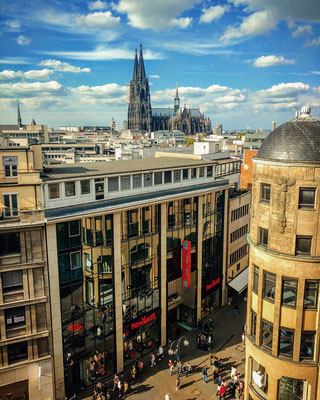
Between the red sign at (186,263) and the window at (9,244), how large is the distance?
1928 cm

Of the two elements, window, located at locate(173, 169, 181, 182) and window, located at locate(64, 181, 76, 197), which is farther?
window, located at locate(173, 169, 181, 182)

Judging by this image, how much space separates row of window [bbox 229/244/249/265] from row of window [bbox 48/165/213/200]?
14487 millimetres

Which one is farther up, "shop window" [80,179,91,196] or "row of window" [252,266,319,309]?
"shop window" [80,179,91,196]

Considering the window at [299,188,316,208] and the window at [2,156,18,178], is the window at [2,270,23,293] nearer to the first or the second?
the window at [2,156,18,178]

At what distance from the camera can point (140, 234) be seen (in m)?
34.9

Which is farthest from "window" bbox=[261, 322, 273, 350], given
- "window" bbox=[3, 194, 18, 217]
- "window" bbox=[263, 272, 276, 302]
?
"window" bbox=[3, 194, 18, 217]

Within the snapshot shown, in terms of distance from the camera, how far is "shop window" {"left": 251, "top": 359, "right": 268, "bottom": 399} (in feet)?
79.3

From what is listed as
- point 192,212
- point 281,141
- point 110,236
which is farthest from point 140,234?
point 281,141

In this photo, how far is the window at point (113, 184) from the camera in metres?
32.7

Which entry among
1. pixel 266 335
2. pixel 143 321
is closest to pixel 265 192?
pixel 266 335

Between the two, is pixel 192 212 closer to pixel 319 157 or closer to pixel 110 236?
pixel 110 236

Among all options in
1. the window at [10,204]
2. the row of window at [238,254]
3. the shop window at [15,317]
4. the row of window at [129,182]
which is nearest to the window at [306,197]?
the row of window at [129,182]

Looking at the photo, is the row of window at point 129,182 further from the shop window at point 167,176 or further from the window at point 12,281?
the window at point 12,281

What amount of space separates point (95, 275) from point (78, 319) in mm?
4103
